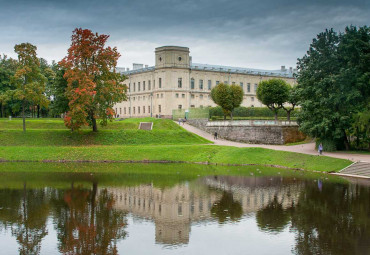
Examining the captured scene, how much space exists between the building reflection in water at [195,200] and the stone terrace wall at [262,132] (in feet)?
73.8

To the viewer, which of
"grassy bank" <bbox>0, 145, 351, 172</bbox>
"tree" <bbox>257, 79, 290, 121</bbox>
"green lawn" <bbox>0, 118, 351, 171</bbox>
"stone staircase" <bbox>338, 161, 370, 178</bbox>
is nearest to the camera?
"stone staircase" <bbox>338, 161, 370, 178</bbox>

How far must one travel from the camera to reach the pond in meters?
14.0

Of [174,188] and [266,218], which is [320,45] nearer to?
[174,188]

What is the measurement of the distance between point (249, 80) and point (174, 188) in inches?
2509

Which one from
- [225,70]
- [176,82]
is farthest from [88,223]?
[225,70]

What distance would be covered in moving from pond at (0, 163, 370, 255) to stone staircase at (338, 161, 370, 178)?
2.45m

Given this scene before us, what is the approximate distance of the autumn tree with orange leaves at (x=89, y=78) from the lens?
44.4 metres

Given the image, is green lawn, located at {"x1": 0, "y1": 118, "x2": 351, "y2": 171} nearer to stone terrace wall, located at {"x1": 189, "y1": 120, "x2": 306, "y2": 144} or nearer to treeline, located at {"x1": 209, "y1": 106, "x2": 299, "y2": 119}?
stone terrace wall, located at {"x1": 189, "y1": 120, "x2": 306, "y2": 144}

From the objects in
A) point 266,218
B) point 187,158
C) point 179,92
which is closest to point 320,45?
point 187,158

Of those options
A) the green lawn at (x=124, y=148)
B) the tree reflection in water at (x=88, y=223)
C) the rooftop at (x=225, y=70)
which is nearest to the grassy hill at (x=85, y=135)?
the green lawn at (x=124, y=148)

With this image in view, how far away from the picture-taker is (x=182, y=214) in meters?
18.4

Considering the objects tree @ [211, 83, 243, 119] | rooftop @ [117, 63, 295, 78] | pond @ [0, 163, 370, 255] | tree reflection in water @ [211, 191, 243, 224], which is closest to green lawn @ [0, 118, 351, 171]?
pond @ [0, 163, 370, 255]

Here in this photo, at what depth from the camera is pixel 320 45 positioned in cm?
3922

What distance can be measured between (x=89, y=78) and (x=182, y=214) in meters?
30.2
